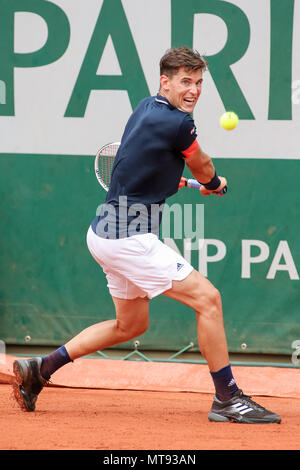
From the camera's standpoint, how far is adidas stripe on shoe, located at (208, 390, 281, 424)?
367 centimetres

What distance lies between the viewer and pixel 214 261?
5.11 metres

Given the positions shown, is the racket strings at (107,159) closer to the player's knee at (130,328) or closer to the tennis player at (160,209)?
the tennis player at (160,209)

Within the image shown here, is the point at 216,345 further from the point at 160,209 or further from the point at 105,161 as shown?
the point at 105,161

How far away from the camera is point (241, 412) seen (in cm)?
368

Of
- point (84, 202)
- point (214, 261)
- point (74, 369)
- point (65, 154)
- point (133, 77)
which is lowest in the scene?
point (74, 369)

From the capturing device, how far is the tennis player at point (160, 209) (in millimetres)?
3615

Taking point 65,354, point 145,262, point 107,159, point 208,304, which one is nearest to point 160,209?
point 145,262

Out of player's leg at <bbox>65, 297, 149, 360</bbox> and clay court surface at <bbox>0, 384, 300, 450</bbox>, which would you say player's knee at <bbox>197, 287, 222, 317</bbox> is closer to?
player's leg at <bbox>65, 297, 149, 360</bbox>

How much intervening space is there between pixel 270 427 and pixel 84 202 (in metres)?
2.20

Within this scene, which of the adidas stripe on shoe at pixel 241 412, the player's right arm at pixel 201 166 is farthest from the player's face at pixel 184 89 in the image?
the adidas stripe on shoe at pixel 241 412

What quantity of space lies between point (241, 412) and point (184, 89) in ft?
4.99

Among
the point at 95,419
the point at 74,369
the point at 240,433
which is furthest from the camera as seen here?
the point at 74,369
